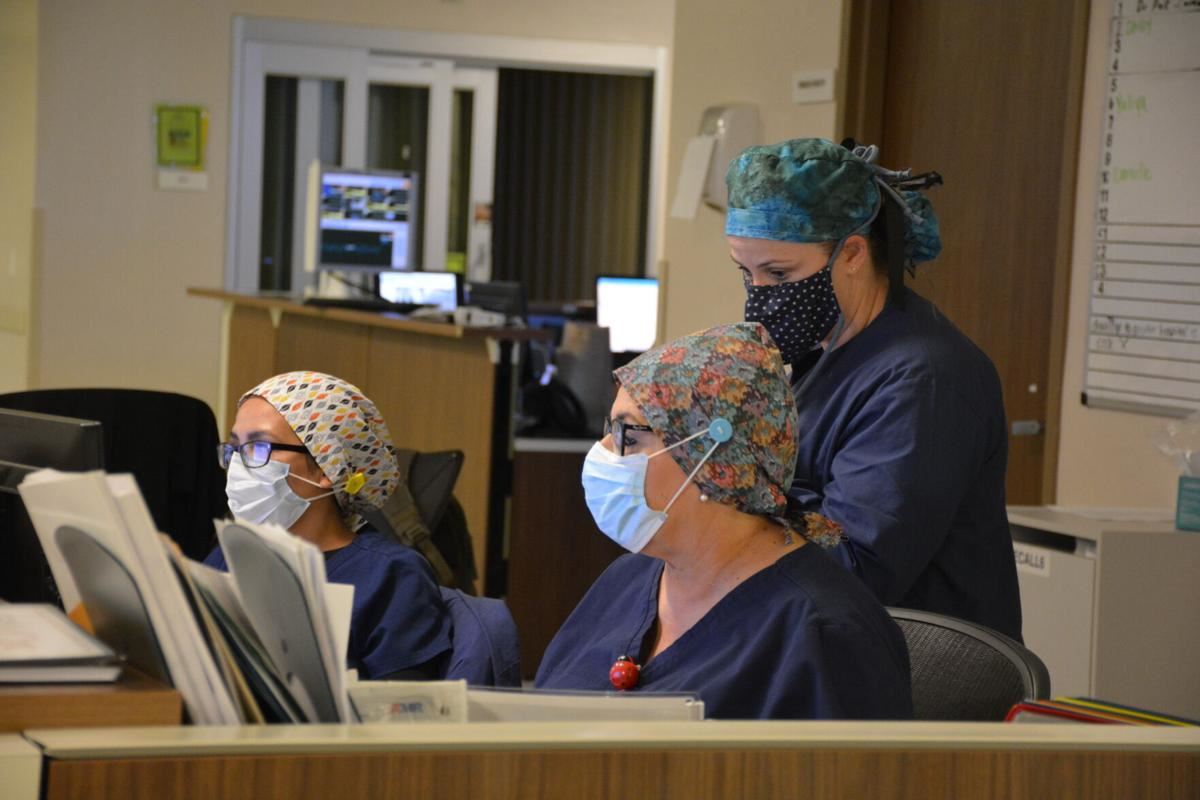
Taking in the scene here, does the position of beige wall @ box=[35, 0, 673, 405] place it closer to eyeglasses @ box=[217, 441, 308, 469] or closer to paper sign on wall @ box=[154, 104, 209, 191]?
paper sign on wall @ box=[154, 104, 209, 191]

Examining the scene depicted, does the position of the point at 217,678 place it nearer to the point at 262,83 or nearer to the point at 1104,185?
the point at 1104,185

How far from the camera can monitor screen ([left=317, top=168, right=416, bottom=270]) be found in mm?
6504

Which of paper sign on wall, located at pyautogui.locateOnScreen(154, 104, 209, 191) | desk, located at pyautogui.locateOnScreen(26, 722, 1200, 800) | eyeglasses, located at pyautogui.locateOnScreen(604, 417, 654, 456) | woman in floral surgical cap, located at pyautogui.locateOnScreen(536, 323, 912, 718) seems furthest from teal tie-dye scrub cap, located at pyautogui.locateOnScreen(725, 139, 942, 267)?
paper sign on wall, located at pyautogui.locateOnScreen(154, 104, 209, 191)

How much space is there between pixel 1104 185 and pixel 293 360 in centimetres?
345

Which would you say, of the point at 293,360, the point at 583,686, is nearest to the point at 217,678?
the point at 583,686

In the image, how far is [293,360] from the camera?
6117 millimetres

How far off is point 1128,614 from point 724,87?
2.71 metres

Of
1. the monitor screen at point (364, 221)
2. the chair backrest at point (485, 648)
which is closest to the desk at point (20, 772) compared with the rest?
the chair backrest at point (485, 648)

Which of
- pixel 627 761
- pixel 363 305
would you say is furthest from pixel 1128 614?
pixel 363 305

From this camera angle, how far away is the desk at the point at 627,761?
1021 mm

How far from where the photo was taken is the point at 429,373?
5.21m

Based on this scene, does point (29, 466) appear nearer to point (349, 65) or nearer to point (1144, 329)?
point (1144, 329)

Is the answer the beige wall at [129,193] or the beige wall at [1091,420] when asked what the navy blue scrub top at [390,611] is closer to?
the beige wall at [1091,420]

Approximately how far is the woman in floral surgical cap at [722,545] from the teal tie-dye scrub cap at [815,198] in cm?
45
